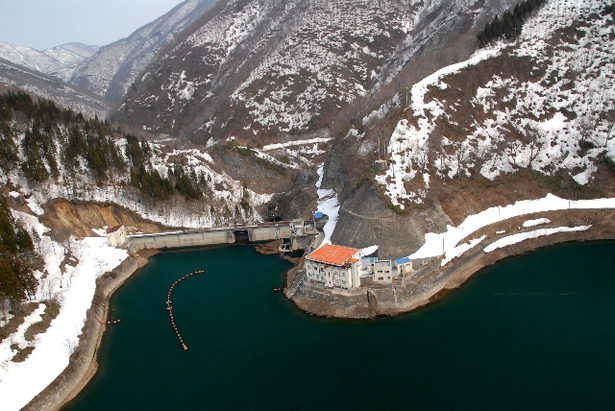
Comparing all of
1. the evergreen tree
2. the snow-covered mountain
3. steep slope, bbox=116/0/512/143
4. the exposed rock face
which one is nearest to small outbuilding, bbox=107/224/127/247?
the evergreen tree

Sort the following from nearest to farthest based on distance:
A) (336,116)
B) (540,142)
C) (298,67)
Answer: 1. (540,142)
2. (336,116)
3. (298,67)

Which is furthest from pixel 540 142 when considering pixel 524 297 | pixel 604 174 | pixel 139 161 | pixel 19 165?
pixel 19 165

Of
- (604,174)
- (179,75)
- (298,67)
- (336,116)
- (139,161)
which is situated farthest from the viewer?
(179,75)

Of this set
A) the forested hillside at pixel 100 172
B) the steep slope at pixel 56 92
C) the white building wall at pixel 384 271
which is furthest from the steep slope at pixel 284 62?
the white building wall at pixel 384 271

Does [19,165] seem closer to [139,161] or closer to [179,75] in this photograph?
[139,161]

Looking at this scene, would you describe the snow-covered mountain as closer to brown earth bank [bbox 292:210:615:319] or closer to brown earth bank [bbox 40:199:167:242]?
brown earth bank [bbox 292:210:615:319]

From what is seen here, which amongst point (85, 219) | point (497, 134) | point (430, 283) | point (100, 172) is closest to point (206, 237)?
point (85, 219)
